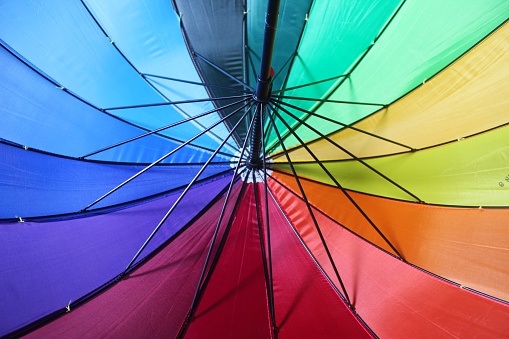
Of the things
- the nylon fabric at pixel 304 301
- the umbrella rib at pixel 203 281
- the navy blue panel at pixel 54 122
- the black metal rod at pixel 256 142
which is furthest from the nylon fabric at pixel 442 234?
the navy blue panel at pixel 54 122

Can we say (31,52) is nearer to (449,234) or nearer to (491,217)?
(449,234)

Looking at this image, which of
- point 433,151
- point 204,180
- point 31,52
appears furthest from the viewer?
point 204,180

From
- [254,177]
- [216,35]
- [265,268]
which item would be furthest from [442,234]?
[216,35]

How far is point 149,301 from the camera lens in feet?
6.78

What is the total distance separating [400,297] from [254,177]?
125cm

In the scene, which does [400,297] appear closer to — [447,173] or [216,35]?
[447,173]

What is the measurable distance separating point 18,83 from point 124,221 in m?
1.09

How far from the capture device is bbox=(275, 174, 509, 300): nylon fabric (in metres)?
2.08

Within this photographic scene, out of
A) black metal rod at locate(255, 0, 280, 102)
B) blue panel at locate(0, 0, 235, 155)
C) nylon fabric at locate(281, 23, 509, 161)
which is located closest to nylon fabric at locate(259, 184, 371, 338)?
nylon fabric at locate(281, 23, 509, 161)

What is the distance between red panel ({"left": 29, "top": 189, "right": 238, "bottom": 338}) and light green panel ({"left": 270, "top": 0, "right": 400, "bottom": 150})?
1469 mm

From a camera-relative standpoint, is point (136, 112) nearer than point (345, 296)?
No

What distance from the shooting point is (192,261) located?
2.24 metres

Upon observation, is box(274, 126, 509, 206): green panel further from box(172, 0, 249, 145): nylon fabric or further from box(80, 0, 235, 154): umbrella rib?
box(80, 0, 235, 154): umbrella rib

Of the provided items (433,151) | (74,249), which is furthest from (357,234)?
(74,249)
